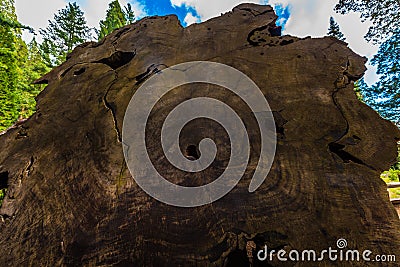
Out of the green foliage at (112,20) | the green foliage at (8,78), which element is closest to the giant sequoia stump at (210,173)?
the green foliage at (8,78)

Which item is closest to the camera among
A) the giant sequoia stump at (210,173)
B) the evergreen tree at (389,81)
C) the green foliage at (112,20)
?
the giant sequoia stump at (210,173)

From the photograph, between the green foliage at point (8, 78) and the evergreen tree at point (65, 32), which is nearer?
the green foliage at point (8, 78)

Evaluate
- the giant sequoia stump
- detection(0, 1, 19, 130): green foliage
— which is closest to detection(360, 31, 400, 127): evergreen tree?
the giant sequoia stump

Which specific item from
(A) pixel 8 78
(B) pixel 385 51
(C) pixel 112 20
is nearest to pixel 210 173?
(A) pixel 8 78

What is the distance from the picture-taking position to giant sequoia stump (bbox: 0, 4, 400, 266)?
2.54 feet

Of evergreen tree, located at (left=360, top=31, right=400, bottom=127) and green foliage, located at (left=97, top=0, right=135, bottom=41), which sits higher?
green foliage, located at (left=97, top=0, right=135, bottom=41)

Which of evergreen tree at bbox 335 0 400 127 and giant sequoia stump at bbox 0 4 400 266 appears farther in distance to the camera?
evergreen tree at bbox 335 0 400 127

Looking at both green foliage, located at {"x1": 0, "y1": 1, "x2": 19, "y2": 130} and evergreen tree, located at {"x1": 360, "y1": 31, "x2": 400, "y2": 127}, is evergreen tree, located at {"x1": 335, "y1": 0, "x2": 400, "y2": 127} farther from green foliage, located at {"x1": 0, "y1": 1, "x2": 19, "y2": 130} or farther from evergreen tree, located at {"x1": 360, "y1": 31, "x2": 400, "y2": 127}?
green foliage, located at {"x1": 0, "y1": 1, "x2": 19, "y2": 130}

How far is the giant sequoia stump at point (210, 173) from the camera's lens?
77cm

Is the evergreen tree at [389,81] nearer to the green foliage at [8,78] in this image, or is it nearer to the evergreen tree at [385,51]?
the evergreen tree at [385,51]

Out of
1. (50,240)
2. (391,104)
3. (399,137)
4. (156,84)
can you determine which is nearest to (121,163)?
(50,240)

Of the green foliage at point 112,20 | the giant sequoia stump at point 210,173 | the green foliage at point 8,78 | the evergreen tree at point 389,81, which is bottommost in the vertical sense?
the giant sequoia stump at point 210,173

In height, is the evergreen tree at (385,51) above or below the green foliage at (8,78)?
above

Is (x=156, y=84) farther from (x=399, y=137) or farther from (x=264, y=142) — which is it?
(x=399, y=137)
